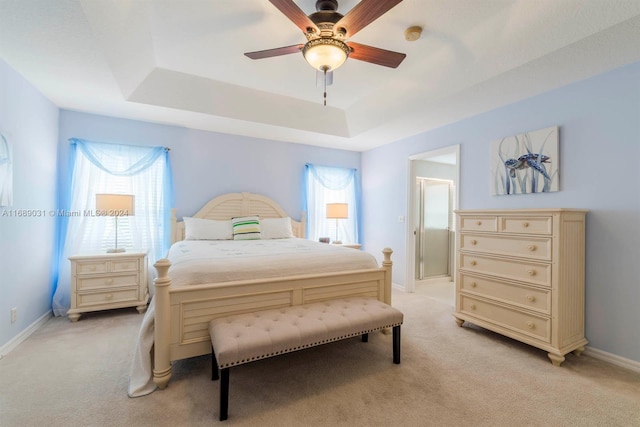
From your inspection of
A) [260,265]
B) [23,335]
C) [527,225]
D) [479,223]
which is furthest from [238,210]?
[527,225]

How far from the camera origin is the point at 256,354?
1594 mm

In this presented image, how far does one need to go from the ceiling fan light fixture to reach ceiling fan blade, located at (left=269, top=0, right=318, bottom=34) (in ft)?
0.26

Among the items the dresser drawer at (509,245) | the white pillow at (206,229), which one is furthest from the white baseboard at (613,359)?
the white pillow at (206,229)

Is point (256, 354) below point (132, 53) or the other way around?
below

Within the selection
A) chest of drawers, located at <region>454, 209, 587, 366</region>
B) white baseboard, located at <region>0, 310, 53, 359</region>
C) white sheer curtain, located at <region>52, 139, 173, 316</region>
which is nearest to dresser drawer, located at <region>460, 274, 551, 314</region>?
chest of drawers, located at <region>454, 209, 587, 366</region>

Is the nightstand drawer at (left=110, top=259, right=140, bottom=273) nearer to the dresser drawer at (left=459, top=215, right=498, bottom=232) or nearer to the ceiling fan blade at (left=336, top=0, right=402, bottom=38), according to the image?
the ceiling fan blade at (left=336, top=0, right=402, bottom=38)

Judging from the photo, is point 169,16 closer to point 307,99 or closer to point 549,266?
point 307,99

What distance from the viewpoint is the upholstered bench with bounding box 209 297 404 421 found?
1.54 meters

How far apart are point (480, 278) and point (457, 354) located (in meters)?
0.80

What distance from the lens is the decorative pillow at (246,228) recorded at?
3678 millimetres

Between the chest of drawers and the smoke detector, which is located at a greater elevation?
the smoke detector

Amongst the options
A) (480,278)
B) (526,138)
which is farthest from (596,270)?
(526,138)

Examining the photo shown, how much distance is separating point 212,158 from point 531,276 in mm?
4062

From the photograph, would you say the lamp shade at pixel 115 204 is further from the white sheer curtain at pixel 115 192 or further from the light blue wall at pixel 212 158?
the light blue wall at pixel 212 158
